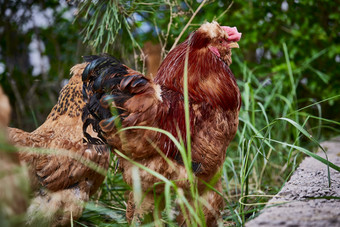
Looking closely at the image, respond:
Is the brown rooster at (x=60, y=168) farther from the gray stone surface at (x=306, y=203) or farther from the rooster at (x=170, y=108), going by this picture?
the gray stone surface at (x=306, y=203)

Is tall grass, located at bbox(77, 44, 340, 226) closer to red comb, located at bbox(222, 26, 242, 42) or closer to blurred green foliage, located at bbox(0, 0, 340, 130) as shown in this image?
blurred green foliage, located at bbox(0, 0, 340, 130)

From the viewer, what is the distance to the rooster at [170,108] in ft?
6.31

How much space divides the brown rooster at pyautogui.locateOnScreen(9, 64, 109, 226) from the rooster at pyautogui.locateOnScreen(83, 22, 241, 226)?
39 centimetres

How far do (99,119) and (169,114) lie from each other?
0.43 m

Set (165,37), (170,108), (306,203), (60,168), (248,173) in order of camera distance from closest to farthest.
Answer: (306,203) < (170,108) < (248,173) < (60,168) < (165,37)

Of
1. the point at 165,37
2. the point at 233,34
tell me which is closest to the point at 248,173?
the point at 233,34

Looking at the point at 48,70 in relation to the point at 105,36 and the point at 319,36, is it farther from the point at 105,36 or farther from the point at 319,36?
the point at 319,36

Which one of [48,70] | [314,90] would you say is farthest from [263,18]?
[48,70]

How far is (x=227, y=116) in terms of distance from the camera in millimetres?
2113

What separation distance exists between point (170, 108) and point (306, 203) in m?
0.92

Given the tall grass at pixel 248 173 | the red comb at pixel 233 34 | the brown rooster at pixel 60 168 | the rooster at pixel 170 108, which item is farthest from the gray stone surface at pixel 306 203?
the brown rooster at pixel 60 168

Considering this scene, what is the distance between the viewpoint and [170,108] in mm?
2041

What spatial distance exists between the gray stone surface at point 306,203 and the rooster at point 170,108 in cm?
44

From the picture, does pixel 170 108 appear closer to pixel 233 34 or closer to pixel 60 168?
pixel 233 34
